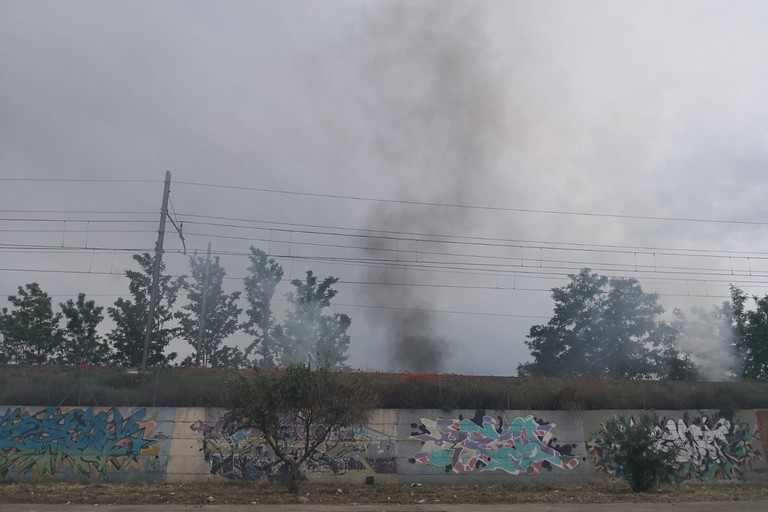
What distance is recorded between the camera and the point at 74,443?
977 inches

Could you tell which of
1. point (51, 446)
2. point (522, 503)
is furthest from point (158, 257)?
point (522, 503)

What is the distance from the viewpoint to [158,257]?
2781 cm

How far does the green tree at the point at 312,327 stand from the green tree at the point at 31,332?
58.9ft

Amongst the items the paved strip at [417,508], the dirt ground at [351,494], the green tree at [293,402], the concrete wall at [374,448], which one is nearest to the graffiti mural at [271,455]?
the concrete wall at [374,448]

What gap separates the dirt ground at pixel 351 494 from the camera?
1884 cm

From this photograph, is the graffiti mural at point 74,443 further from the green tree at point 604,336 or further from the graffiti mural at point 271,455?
the green tree at point 604,336

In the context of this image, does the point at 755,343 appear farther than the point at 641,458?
Yes

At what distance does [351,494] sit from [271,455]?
17.6 feet

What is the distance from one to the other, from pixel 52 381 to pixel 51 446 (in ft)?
11.2

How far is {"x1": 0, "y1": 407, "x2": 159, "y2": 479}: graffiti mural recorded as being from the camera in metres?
24.2

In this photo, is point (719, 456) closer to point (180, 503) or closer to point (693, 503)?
point (693, 503)

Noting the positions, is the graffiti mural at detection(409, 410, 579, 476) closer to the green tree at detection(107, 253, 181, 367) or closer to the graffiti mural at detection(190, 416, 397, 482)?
the graffiti mural at detection(190, 416, 397, 482)

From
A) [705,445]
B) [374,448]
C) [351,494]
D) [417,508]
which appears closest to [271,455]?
[374,448]

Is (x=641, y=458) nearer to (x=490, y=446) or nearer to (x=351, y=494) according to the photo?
→ (x=490, y=446)
